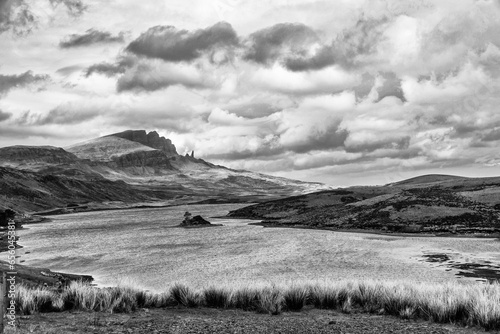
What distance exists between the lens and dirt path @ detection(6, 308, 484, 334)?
52.1ft

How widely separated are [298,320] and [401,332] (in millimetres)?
3904

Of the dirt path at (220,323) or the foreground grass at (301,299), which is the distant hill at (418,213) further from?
the dirt path at (220,323)

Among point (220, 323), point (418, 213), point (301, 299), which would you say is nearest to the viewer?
point (220, 323)

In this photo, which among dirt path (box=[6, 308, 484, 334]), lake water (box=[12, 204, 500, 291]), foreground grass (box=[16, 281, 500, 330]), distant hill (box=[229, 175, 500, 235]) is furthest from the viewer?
distant hill (box=[229, 175, 500, 235])

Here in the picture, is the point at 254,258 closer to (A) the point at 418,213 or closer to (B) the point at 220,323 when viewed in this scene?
(B) the point at 220,323

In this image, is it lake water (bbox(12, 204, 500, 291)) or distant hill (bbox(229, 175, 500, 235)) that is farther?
distant hill (bbox(229, 175, 500, 235))

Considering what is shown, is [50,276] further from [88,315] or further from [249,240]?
[249,240]

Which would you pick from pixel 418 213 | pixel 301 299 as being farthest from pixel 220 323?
pixel 418 213

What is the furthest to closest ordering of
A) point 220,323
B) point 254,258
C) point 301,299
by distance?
1. point 254,258
2. point 301,299
3. point 220,323

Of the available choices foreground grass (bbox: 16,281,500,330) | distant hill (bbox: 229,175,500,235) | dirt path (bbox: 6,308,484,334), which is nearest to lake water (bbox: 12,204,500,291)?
foreground grass (bbox: 16,281,500,330)

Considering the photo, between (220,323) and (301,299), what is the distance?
4.54 meters

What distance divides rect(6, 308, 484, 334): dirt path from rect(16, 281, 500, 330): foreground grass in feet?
2.02

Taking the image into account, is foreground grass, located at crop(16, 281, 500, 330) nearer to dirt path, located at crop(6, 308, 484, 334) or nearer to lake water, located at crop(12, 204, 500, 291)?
dirt path, located at crop(6, 308, 484, 334)

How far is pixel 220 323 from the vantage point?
56.1 ft
